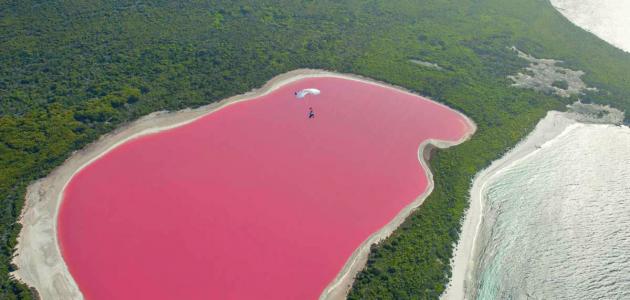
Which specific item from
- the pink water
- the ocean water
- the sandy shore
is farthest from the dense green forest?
the pink water

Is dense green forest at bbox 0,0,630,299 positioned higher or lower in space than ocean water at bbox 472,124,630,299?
higher

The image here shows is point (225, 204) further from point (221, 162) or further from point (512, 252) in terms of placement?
point (512, 252)

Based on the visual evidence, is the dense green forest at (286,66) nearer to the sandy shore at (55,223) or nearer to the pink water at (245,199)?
the sandy shore at (55,223)

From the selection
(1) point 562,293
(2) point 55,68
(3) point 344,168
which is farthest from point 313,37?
(1) point 562,293

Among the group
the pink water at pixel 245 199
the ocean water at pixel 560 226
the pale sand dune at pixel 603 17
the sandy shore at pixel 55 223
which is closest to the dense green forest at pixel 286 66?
the sandy shore at pixel 55 223

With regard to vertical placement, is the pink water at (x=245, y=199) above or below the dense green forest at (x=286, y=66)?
below

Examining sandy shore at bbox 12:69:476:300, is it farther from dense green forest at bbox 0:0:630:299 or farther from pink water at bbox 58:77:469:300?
dense green forest at bbox 0:0:630:299
